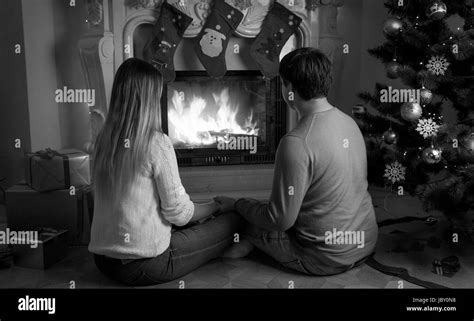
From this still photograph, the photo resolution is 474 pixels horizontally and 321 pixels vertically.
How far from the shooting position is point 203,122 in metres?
3.26

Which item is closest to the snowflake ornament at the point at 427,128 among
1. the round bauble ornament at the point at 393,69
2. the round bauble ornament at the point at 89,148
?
the round bauble ornament at the point at 393,69

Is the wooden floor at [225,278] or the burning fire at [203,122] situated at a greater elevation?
the burning fire at [203,122]

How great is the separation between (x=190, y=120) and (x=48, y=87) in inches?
36.9

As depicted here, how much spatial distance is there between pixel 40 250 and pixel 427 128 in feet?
5.74

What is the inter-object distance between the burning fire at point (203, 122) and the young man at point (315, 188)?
4.58 ft

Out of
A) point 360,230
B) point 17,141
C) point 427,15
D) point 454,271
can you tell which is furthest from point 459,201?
point 17,141

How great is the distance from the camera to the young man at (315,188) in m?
1.70

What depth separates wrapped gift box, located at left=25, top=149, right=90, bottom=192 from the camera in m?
2.25

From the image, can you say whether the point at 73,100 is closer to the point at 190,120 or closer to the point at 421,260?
the point at 190,120

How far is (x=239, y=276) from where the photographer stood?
1.92 meters

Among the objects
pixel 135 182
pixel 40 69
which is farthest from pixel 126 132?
pixel 40 69

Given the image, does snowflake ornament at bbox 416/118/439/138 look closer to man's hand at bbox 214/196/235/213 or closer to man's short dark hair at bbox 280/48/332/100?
man's short dark hair at bbox 280/48/332/100

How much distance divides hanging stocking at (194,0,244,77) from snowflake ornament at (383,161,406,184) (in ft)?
4.27

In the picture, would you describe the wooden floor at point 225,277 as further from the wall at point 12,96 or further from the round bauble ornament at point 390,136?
the wall at point 12,96
